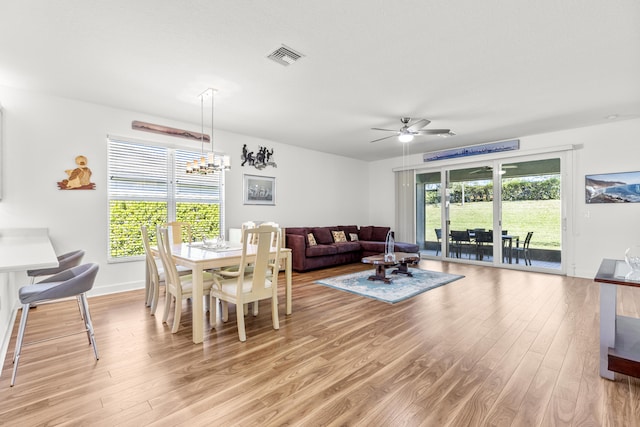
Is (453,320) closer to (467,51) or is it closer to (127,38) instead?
(467,51)

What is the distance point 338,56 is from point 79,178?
392 cm

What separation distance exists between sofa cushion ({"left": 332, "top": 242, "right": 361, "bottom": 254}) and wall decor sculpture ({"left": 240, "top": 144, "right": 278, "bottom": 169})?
227 centimetres

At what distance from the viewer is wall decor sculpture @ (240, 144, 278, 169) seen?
5.89 metres

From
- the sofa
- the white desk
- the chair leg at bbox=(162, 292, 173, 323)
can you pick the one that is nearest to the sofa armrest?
the sofa

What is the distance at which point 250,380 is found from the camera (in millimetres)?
2057

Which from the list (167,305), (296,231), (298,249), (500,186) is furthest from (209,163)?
(500,186)

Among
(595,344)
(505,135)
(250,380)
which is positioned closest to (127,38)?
(250,380)

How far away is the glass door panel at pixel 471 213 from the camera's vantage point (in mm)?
6535

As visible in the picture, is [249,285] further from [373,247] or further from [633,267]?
[373,247]

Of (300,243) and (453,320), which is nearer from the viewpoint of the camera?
(453,320)

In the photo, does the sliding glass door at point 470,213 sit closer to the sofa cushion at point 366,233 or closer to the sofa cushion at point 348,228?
the sofa cushion at point 366,233

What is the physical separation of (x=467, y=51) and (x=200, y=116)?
3.90 m

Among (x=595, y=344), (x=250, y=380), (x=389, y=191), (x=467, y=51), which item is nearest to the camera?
(x=250, y=380)

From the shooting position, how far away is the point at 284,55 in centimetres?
287
